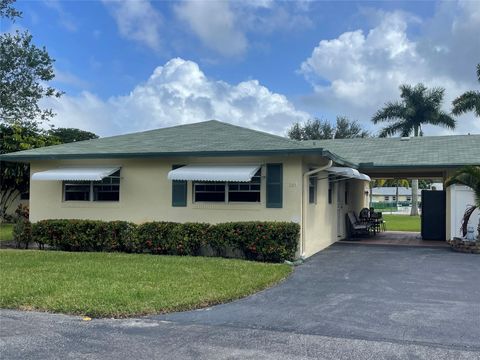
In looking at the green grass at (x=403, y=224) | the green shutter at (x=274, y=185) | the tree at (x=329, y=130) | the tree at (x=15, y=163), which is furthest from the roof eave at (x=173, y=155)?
the tree at (x=329, y=130)

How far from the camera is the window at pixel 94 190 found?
14117mm

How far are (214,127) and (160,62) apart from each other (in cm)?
548

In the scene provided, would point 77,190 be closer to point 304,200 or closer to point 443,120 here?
point 304,200

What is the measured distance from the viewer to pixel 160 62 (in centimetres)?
1994

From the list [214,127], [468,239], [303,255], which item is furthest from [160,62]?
[468,239]

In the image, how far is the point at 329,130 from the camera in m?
53.1

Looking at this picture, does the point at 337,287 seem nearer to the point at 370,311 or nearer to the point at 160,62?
the point at 370,311

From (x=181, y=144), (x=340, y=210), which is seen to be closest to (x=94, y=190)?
(x=181, y=144)

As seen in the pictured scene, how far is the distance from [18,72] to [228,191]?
17441 mm

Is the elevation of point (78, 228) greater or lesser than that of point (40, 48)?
lesser

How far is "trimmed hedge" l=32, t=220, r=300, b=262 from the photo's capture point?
1158 centimetres

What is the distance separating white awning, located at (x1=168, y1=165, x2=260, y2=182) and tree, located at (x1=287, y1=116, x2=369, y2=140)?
41.0 m

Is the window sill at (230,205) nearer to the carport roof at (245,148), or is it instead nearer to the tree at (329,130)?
the carport roof at (245,148)

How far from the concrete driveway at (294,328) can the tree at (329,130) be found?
44.7m
